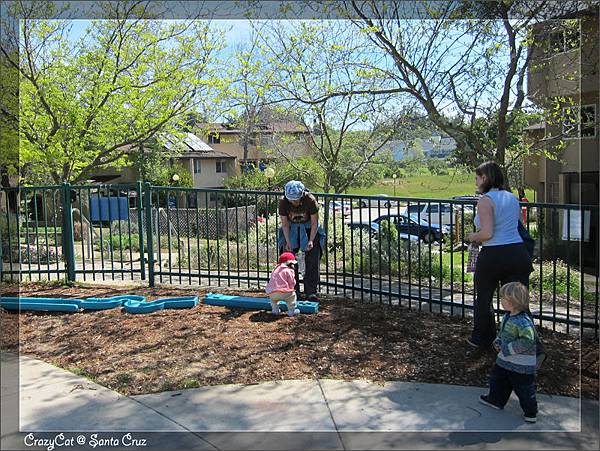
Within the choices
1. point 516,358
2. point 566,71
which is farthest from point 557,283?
point 516,358

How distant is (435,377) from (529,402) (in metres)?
0.89

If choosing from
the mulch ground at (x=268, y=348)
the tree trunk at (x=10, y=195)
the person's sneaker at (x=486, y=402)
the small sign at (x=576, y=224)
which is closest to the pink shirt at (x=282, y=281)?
the mulch ground at (x=268, y=348)

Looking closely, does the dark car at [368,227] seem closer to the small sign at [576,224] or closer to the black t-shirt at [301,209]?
the black t-shirt at [301,209]

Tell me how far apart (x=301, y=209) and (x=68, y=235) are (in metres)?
3.61

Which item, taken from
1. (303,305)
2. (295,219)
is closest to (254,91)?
(295,219)

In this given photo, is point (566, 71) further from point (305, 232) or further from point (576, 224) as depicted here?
point (305, 232)

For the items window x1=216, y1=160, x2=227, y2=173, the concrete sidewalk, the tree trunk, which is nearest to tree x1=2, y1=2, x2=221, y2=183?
the tree trunk

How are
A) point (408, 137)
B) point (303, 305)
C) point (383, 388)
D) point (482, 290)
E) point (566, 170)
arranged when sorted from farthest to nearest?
point (566, 170), point (408, 137), point (303, 305), point (482, 290), point (383, 388)

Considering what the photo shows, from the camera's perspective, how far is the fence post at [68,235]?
8195 millimetres

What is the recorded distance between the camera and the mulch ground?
4.71 m

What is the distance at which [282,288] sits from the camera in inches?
239

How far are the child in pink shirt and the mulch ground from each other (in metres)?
0.13

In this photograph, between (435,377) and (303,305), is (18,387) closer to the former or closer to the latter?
(303,305)

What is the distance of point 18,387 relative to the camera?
4.59m
